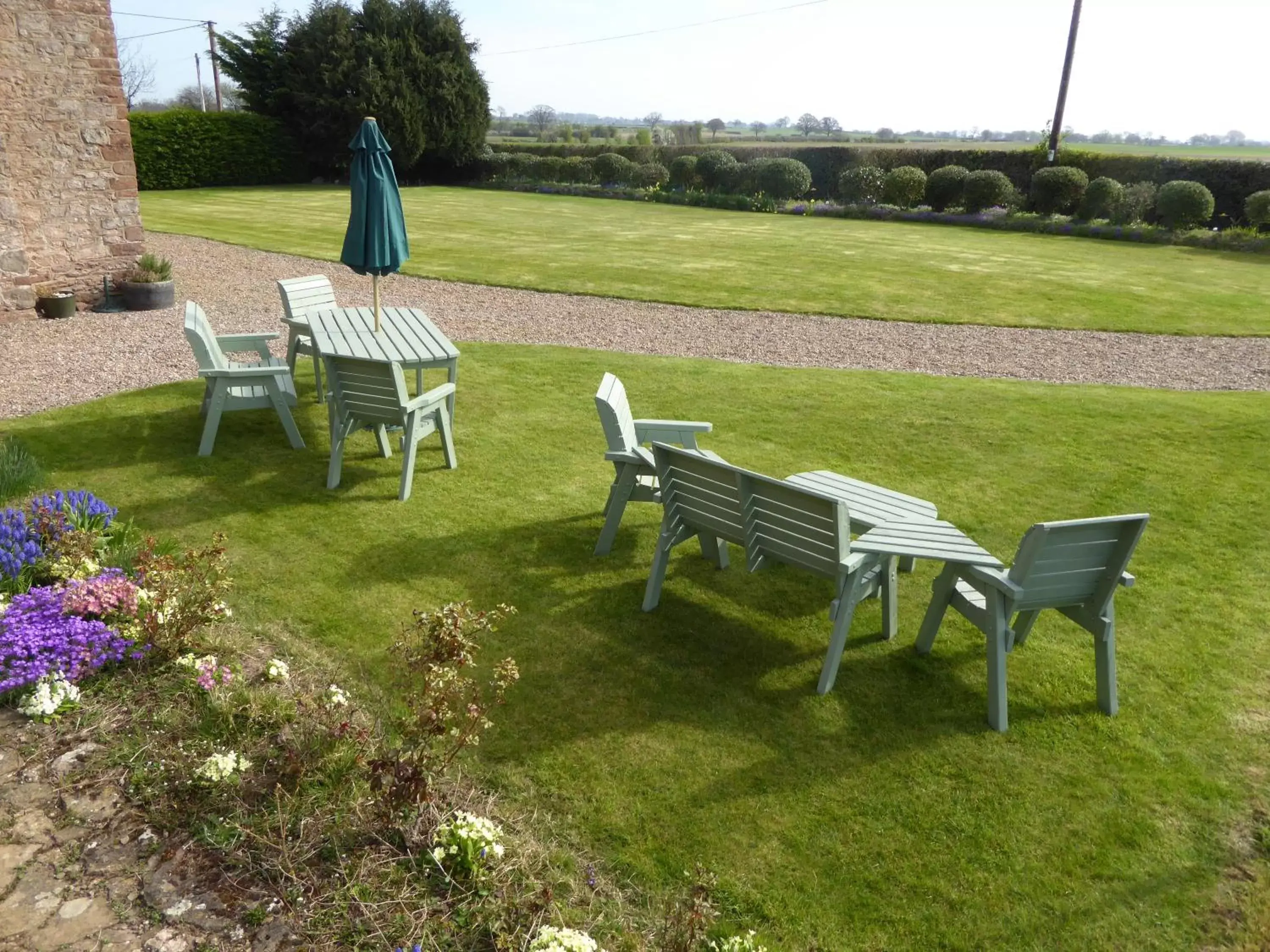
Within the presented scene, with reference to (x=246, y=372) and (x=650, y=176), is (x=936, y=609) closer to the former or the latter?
(x=246, y=372)

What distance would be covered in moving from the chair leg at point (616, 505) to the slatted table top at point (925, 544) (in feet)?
5.06

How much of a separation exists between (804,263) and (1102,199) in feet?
40.9

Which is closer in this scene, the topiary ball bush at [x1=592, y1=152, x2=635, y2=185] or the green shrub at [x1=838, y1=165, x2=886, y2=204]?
the green shrub at [x1=838, y1=165, x2=886, y2=204]

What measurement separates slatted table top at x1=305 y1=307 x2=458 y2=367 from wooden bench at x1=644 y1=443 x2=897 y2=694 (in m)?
2.43

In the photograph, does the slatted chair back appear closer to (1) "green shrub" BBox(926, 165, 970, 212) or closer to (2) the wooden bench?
(2) the wooden bench

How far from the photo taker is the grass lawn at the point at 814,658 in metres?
3.28

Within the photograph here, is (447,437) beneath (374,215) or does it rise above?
beneath

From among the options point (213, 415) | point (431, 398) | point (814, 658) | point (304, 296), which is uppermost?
point (304, 296)

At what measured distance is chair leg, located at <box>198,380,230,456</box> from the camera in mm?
6793

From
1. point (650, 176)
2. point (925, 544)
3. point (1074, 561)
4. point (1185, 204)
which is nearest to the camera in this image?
point (1074, 561)

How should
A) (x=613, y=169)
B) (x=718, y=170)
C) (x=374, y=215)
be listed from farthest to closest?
(x=613, y=169), (x=718, y=170), (x=374, y=215)

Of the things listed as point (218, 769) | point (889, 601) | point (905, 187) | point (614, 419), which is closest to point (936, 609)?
point (889, 601)

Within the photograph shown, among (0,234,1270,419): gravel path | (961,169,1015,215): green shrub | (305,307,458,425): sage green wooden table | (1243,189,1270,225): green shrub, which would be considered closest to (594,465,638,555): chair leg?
(305,307,458,425): sage green wooden table

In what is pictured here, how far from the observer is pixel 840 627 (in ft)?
13.8
